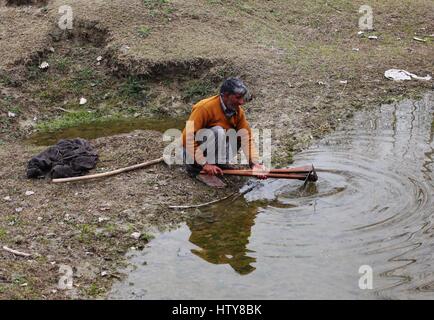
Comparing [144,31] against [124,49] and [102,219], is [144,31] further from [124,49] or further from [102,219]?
[102,219]

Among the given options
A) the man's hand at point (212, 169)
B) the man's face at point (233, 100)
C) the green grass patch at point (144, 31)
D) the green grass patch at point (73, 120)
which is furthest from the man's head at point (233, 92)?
the green grass patch at point (144, 31)

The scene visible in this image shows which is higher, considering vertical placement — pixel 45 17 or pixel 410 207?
pixel 45 17

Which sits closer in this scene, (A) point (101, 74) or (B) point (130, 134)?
(B) point (130, 134)

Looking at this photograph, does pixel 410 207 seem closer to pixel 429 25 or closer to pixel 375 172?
pixel 375 172

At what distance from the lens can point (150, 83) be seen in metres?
10.1

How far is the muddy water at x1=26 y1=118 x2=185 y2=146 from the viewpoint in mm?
9031

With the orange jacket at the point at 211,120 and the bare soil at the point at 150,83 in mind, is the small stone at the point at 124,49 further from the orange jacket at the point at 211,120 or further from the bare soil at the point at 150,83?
the orange jacket at the point at 211,120

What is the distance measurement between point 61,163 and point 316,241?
3204 millimetres

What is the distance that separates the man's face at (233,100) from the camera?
6.55 m

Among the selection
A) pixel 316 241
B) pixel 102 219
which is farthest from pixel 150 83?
pixel 316 241

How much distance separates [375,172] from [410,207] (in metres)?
0.91

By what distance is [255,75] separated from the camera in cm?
984

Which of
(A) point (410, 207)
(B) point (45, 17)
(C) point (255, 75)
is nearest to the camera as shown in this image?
(A) point (410, 207)
